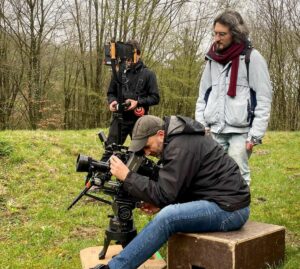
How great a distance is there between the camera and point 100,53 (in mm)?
23188

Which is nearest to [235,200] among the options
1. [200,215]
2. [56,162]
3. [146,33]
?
[200,215]

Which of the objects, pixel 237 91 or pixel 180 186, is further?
pixel 237 91

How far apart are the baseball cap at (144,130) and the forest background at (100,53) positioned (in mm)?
17905

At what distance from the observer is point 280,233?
12.5 feet

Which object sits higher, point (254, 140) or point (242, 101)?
point (242, 101)

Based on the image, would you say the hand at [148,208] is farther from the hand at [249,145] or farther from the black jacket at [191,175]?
the hand at [249,145]

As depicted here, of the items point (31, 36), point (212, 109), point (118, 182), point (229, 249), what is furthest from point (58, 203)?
point (31, 36)

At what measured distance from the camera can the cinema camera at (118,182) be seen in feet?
11.8

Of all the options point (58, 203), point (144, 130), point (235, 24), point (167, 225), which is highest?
point (235, 24)

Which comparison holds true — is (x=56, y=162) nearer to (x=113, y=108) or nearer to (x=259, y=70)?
(x=113, y=108)

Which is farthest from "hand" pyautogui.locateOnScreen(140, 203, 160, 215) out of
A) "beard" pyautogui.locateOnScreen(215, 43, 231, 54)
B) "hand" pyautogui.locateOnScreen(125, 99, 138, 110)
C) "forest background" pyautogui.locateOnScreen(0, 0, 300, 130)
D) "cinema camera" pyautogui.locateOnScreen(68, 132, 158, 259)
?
"forest background" pyautogui.locateOnScreen(0, 0, 300, 130)

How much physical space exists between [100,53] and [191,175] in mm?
20550

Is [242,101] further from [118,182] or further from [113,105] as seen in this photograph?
[113,105]

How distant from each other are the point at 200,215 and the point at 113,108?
268 centimetres
